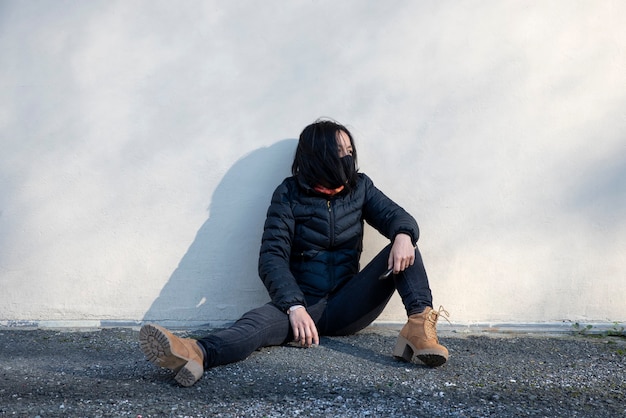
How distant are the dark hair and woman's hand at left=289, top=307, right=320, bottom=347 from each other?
642 millimetres

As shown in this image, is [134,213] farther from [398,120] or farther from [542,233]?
[542,233]

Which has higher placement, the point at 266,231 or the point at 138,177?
the point at 138,177

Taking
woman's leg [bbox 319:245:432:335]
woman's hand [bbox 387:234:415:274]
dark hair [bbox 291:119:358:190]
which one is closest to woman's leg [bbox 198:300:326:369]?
woman's leg [bbox 319:245:432:335]

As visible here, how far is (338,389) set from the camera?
271cm

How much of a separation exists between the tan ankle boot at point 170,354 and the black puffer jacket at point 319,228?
0.76 metres

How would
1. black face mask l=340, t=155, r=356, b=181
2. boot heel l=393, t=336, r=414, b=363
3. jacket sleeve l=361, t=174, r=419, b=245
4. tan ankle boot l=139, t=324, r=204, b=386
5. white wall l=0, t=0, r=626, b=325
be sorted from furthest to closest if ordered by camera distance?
white wall l=0, t=0, r=626, b=325 < black face mask l=340, t=155, r=356, b=181 < jacket sleeve l=361, t=174, r=419, b=245 < boot heel l=393, t=336, r=414, b=363 < tan ankle boot l=139, t=324, r=204, b=386

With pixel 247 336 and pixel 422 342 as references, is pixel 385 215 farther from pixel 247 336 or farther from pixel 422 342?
pixel 247 336

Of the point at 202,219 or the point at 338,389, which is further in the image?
the point at 202,219

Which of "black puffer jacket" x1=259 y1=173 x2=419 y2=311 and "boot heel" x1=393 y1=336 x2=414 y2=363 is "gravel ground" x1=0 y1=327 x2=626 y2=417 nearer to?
"boot heel" x1=393 y1=336 x2=414 y2=363

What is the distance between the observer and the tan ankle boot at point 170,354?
2.67 m

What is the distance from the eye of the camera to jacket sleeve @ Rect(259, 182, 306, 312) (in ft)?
10.6

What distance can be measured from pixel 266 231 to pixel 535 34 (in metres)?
1.70

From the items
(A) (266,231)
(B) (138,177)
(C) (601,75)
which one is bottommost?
(A) (266,231)

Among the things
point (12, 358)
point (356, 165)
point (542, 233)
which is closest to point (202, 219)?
point (356, 165)
